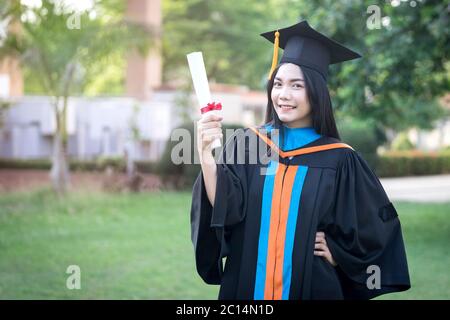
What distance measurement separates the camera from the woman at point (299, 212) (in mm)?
2762

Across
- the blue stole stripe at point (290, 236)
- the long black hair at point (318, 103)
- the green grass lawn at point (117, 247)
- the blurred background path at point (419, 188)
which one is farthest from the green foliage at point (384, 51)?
the blue stole stripe at point (290, 236)

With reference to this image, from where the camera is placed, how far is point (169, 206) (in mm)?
11766

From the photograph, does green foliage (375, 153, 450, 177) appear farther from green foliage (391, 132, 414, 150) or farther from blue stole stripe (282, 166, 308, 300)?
blue stole stripe (282, 166, 308, 300)

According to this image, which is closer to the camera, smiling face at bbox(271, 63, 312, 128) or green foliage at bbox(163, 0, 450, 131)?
smiling face at bbox(271, 63, 312, 128)

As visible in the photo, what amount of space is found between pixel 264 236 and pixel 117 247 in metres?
5.72

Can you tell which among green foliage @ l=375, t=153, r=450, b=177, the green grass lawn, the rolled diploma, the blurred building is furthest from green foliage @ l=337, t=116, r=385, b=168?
the rolled diploma

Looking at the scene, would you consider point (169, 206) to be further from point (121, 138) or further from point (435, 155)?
point (435, 155)

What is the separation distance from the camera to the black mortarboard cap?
114 inches

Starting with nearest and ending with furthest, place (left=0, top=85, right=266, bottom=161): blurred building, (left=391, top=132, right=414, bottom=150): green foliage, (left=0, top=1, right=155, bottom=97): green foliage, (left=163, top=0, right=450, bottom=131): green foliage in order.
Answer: (left=163, top=0, right=450, bottom=131): green foliage < (left=0, top=1, right=155, bottom=97): green foliage < (left=0, top=85, right=266, bottom=161): blurred building < (left=391, top=132, right=414, bottom=150): green foliage

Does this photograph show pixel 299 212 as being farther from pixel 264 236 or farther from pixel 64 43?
pixel 64 43

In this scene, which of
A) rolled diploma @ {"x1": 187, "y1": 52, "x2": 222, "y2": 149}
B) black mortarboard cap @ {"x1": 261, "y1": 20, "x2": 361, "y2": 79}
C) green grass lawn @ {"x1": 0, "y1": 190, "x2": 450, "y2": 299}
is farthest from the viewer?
green grass lawn @ {"x1": 0, "y1": 190, "x2": 450, "y2": 299}

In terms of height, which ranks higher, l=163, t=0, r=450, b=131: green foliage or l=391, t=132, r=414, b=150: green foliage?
l=163, t=0, r=450, b=131: green foliage

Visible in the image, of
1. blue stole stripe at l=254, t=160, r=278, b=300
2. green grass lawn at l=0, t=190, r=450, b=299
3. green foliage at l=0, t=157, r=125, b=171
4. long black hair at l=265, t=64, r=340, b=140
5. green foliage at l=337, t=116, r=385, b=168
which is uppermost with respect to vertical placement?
long black hair at l=265, t=64, r=340, b=140
